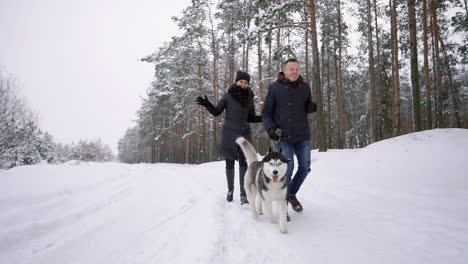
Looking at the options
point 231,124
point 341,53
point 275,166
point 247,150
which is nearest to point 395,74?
point 341,53

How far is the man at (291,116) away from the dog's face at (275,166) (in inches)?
18.0

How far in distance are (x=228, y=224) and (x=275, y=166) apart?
109 centimetres

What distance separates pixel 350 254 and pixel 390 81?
64.1 feet

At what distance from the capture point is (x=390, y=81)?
17578 millimetres

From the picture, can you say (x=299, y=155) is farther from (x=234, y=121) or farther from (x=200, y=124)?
(x=200, y=124)

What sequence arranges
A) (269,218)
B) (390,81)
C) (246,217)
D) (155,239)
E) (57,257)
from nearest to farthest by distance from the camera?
(57,257)
(155,239)
(269,218)
(246,217)
(390,81)

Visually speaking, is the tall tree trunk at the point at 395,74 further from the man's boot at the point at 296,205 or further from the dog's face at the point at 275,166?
the dog's face at the point at 275,166

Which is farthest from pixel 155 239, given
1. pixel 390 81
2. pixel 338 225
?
pixel 390 81

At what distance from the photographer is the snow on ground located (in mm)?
2318

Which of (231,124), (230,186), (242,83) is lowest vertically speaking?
(230,186)

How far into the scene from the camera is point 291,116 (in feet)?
12.4

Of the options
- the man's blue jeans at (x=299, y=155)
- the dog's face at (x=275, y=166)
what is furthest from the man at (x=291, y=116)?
the dog's face at (x=275, y=166)

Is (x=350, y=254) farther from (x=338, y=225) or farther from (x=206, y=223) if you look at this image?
(x=206, y=223)

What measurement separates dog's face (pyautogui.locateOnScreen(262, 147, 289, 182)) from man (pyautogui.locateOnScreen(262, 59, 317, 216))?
456 millimetres
